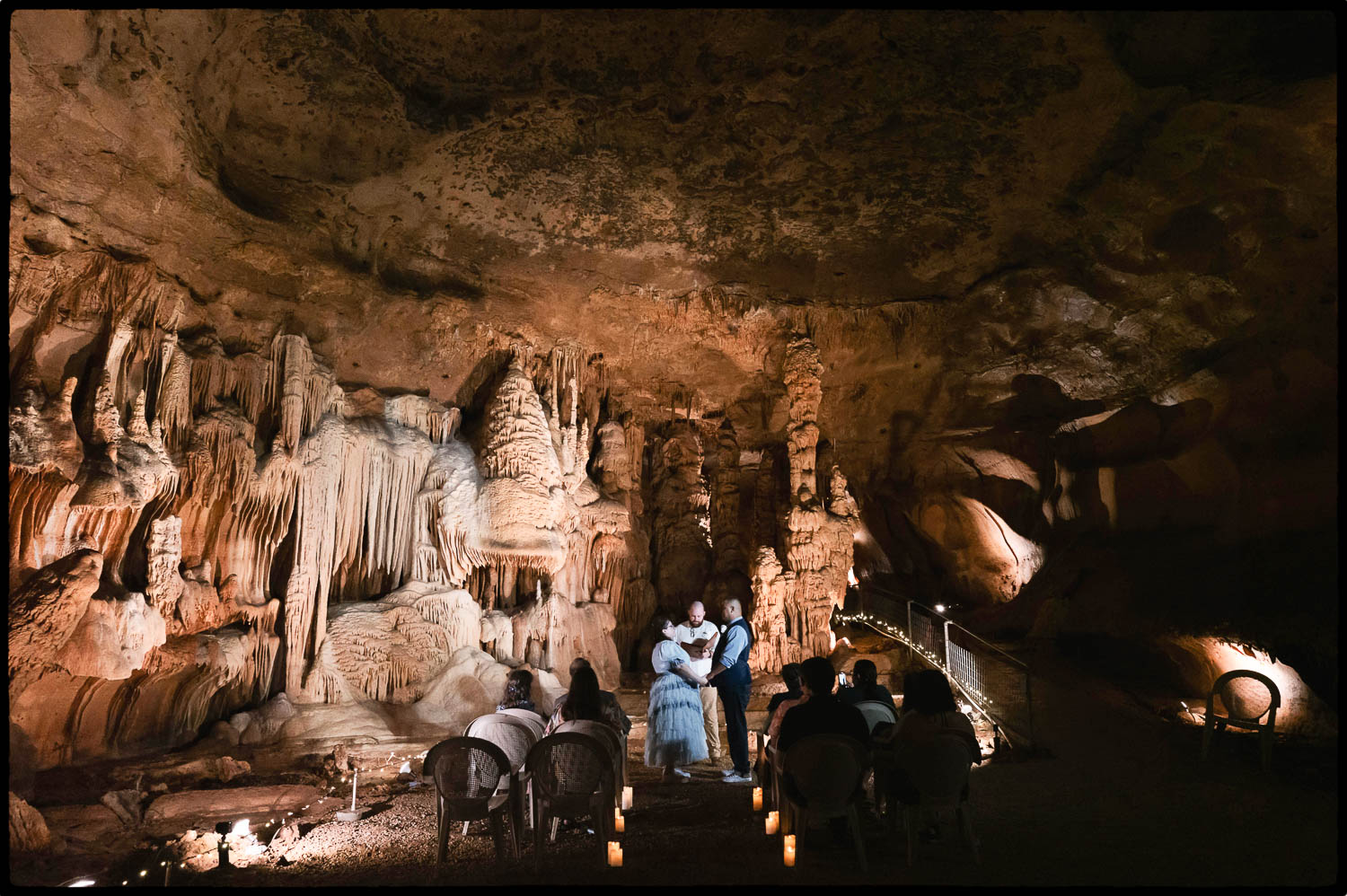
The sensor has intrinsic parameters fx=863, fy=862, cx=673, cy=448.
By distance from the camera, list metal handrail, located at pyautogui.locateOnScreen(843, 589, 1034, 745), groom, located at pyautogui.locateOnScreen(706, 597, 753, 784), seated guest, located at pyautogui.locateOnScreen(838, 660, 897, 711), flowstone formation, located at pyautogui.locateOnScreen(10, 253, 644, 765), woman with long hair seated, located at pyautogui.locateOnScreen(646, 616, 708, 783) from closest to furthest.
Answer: seated guest, located at pyautogui.locateOnScreen(838, 660, 897, 711) → groom, located at pyautogui.locateOnScreen(706, 597, 753, 784) → woman with long hair seated, located at pyautogui.locateOnScreen(646, 616, 708, 783) → flowstone formation, located at pyautogui.locateOnScreen(10, 253, 644, 765) → metal handrail, located at pyautogui.locateOnScreen(843, 589, 1034, 745)

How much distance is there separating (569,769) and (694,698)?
2424mm

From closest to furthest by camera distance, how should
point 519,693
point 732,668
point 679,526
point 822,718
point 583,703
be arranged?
point 822,718 → point 583,703 → point 519,693 → point 732,668 → point 679,526

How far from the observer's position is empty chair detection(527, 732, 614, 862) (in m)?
4.47

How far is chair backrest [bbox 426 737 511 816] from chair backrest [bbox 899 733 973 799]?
2129 mm

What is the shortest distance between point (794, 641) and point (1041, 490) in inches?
221

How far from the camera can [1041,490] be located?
15266 millimetres

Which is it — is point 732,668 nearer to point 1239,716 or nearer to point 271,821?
point 271,821

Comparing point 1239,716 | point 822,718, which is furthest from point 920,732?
point 1239,716

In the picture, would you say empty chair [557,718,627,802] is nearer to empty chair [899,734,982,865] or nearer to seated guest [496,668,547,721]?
seated guest [496,668,547,721]

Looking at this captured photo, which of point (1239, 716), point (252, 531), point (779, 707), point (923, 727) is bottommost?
point (1239, 716)

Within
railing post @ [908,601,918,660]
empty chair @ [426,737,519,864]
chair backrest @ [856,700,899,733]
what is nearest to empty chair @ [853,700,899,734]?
chair backrest @ [856,700,899,733]

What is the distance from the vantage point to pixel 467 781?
4.52 m

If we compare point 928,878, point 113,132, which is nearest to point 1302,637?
point 928,878

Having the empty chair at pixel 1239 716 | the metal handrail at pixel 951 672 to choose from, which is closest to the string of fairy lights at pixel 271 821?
the metal handrail at pixel 951 672
